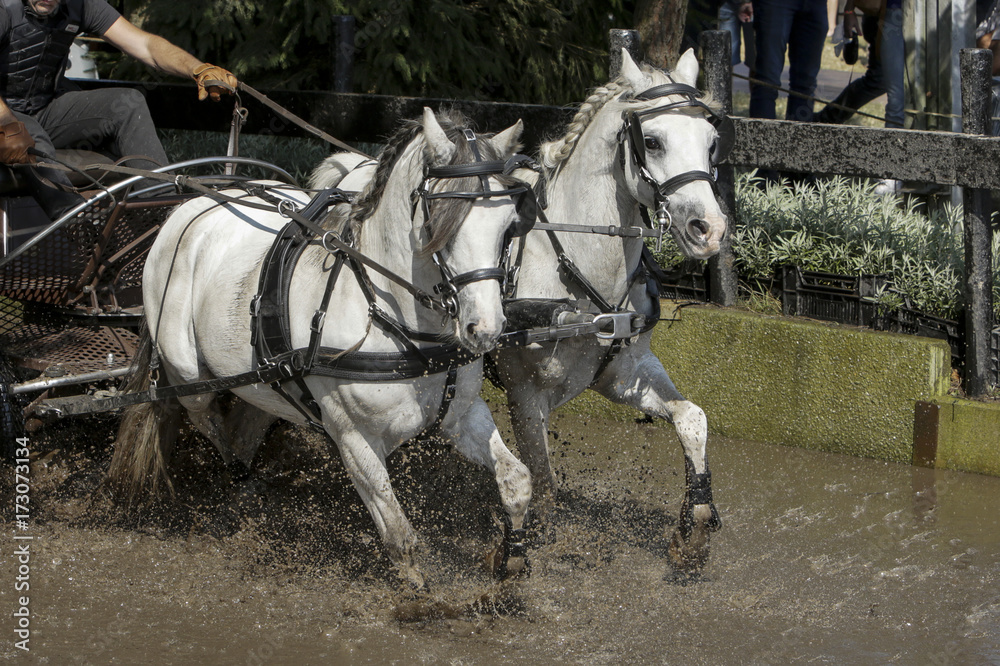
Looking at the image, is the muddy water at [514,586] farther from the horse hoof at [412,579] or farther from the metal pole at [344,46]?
the metal pole at [344,46]

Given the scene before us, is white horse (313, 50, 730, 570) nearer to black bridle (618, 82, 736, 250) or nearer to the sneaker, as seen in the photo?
black bridle (618, 82, 736, 250)

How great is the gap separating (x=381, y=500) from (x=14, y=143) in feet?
7.06

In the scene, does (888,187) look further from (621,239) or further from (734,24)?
(621,239)

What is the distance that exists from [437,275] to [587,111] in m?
1.11

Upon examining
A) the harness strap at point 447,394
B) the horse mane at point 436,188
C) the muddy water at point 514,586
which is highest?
the horse mane at point 436,188

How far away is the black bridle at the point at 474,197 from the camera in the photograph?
3.32 meters

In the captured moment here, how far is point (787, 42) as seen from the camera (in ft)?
27.4

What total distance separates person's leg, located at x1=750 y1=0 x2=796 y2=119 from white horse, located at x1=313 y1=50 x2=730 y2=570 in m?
4.09

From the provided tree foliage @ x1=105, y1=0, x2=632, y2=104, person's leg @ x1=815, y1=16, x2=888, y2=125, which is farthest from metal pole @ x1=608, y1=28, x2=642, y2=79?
person's leg @ x1=815, y1=16, x2=888, y2=125

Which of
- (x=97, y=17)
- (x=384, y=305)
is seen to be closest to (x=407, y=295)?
(x=384, y=305)

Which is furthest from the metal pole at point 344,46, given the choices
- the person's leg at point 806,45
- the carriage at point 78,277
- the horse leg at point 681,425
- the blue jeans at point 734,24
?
the horse leg at point 681,425

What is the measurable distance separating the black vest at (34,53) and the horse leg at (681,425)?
3031 mm

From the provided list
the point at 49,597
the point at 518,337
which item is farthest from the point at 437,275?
the point at 49,597

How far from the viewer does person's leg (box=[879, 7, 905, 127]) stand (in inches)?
318
